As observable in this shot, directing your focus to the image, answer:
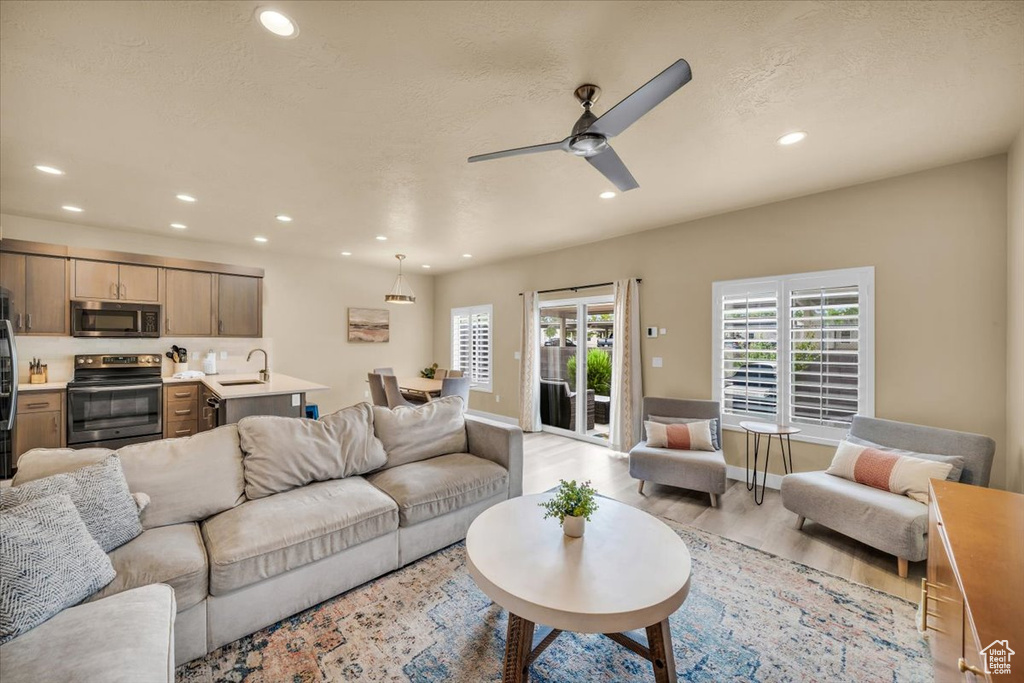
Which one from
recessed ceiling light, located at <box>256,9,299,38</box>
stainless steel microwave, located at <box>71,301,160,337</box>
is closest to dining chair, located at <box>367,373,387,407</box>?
stainless steel microwave, located at <box>71,301,160,337</box>

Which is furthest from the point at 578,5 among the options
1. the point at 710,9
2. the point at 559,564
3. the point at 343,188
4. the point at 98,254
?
the point at 98,254

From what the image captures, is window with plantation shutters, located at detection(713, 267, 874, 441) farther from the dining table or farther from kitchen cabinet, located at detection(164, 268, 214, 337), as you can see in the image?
kitchen cabinet, located at detection(164, 268, 214, 337)

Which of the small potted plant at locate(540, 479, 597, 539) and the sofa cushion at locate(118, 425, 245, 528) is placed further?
the sofa cushion at locate(118, 425, 245, 528)

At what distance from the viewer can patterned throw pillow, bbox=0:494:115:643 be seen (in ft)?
3.95

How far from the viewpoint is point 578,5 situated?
1.54m

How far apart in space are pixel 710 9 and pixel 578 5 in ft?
1.74

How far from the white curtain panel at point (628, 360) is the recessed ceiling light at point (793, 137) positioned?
2.25 m

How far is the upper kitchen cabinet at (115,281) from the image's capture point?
14.2 feet

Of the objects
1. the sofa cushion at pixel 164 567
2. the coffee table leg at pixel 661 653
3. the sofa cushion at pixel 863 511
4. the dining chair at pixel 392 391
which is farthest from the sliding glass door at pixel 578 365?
the sofa cushion at pixel 164 567

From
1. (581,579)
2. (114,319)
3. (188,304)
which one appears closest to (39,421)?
(114,319)

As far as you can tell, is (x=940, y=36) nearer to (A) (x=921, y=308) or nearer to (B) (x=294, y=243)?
(A) (x=921, y=308)

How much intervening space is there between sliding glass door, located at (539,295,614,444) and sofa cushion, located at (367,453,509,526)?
2.89m

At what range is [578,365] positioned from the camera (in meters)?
5.57

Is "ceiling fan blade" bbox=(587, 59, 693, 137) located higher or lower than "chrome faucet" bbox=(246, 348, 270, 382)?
higher
